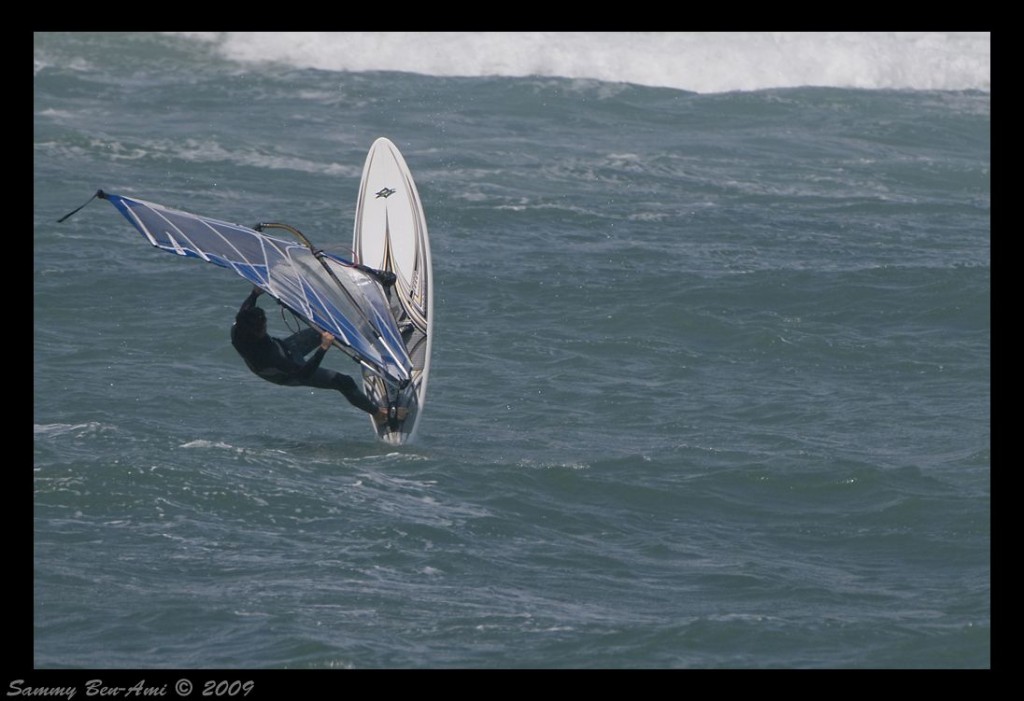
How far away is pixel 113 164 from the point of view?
24828mm

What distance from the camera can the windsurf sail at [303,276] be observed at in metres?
13.7

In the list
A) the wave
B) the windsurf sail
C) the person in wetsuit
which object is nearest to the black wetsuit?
the person in wetsuit

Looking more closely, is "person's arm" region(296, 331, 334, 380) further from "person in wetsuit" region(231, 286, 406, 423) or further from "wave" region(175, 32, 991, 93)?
"wave" region(175, 32, 991, 93)

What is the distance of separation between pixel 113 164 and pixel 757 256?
9.55 meters

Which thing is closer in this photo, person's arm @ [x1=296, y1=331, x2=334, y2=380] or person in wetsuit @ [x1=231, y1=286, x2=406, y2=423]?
person in wetsuit @ [x1=231, y1=286, x2=406, y2=423]

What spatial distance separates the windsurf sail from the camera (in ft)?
44.8

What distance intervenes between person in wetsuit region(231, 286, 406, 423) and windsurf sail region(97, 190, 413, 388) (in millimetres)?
217

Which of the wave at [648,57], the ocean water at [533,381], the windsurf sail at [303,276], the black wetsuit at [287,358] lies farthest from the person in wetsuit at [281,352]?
the wave at [648,57]

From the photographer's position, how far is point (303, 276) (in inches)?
572

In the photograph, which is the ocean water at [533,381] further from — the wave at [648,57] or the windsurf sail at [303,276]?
the windsurf sail at [303,276]

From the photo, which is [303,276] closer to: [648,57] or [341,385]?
[341,385]

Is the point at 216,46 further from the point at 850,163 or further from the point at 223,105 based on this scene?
the point at 850,163

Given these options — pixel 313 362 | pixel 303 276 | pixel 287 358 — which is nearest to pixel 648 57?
pixel 303 276
